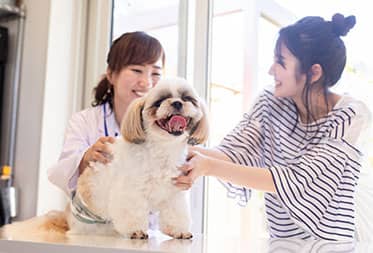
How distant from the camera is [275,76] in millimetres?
1300

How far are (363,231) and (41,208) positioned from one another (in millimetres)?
1200

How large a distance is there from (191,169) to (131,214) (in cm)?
17

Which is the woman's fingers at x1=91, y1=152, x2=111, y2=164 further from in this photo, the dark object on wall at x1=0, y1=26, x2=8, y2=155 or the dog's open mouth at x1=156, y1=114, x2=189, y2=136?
the dark object on wall at x1=0, y1=26, x2=8, y2=155

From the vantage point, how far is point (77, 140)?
1.26m

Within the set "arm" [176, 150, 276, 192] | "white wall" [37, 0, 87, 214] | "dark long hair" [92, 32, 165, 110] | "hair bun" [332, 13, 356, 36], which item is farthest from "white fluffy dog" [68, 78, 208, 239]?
"white wall" [37, 0, 87, 214]

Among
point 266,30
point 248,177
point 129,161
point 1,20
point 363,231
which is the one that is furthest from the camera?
point 1,20

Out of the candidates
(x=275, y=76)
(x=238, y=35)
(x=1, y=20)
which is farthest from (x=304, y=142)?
(x=1, y=20)

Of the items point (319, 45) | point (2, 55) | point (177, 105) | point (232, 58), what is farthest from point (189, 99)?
point (2, 55)

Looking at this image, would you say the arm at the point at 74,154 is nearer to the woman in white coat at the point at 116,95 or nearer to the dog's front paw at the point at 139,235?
the woman in white coat at the point at 116,95

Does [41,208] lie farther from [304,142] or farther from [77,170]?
[304,142]

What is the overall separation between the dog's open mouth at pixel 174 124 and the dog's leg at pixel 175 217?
152 millimetres

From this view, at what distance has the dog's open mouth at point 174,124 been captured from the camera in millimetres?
884

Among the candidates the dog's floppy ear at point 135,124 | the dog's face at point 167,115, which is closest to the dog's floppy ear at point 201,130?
the dog's face at point 167,115

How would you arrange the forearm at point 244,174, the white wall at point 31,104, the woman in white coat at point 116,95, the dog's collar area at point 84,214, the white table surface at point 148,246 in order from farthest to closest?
the white wall at point 31,104, the woman in white coat at point 116,95, the forearm at point 244,174, the dog's collar area at point 84,214, the white table surface at point 148,246
